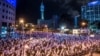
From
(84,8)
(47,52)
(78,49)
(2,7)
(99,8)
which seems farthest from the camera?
(84,8)

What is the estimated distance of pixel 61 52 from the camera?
909 inches

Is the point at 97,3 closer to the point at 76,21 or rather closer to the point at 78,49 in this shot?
the point at 76,21

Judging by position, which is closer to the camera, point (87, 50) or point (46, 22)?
point (87, 50)

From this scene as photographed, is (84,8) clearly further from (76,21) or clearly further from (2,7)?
(2,7)

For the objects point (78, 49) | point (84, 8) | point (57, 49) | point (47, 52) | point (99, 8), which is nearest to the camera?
point (47, 52)

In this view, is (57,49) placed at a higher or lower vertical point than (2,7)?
lower

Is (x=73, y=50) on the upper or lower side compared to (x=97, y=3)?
lower

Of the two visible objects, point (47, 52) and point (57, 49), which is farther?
point (57, 49)

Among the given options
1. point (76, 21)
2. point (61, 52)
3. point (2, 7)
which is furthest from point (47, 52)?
point (76, 21)

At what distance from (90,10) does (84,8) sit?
34.0ft

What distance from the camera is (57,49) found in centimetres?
2489

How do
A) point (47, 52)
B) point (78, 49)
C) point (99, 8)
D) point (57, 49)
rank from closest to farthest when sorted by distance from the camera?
point (47, 52) < point (57, 49) < point (78, 49) < point (99, 8)

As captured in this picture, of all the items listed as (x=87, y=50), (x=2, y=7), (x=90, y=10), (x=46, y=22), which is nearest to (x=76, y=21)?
(x=90, y=10)

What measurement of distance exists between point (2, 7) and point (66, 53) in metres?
71.4
